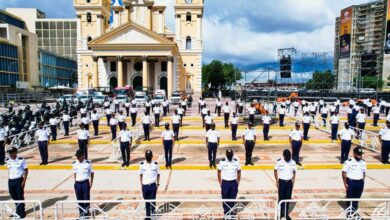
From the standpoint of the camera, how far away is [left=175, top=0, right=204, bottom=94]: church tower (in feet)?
179

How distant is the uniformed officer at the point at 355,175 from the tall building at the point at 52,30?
101687mm

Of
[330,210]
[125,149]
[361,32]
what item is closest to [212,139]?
[125,149]

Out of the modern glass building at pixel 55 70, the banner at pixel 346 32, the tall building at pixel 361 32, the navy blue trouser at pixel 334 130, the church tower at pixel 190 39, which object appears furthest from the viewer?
the modern glass building at pixel 55 70

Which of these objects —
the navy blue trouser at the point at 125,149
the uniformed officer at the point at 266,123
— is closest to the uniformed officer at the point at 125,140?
the navy blue trouser at the point at 125,149

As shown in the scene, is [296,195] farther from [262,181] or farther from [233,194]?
[233,194]

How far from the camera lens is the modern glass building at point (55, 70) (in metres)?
72.6

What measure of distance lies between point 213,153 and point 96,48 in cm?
4285

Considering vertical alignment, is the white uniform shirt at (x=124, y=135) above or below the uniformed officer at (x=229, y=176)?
above

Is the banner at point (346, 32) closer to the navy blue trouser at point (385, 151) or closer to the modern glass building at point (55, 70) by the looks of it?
the navy blue trouser at point (385, 151)

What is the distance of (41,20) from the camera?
9456cm

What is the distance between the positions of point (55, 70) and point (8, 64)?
2326 centimetres

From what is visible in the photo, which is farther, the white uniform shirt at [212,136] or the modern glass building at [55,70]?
the modern glass building at [55,70]

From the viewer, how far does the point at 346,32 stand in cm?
7225

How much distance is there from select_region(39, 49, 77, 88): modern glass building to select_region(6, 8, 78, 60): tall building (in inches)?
386
